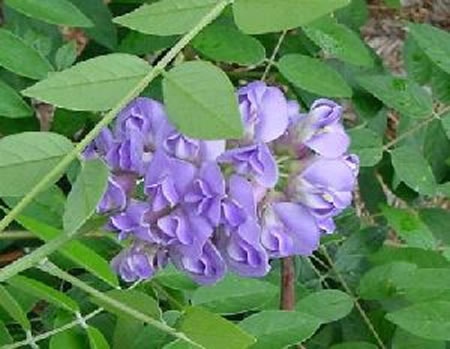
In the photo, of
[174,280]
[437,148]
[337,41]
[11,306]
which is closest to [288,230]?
[11,306]

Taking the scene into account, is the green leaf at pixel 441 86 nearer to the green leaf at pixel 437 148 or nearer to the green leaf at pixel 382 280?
the green leaf at pixel 437 148

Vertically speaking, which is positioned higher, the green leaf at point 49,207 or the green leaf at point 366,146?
the green leaf at point 49,207

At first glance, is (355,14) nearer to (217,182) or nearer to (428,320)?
(428,320)

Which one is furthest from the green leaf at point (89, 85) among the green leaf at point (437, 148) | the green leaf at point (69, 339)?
the green leaf at point (437, 148)

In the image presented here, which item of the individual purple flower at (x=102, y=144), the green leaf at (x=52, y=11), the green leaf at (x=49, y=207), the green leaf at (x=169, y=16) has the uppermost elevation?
the green leaf at (x=169, y=16)

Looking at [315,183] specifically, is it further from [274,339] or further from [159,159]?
Result: [274,339]

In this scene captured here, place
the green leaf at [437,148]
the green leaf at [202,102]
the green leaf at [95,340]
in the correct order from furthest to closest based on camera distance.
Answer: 1. the green leaf at [437,148]
2. the green leaf at [95,340]
3. the green leaf at [202,102]

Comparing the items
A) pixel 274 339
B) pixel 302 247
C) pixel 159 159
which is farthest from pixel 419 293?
pixel 159 159
